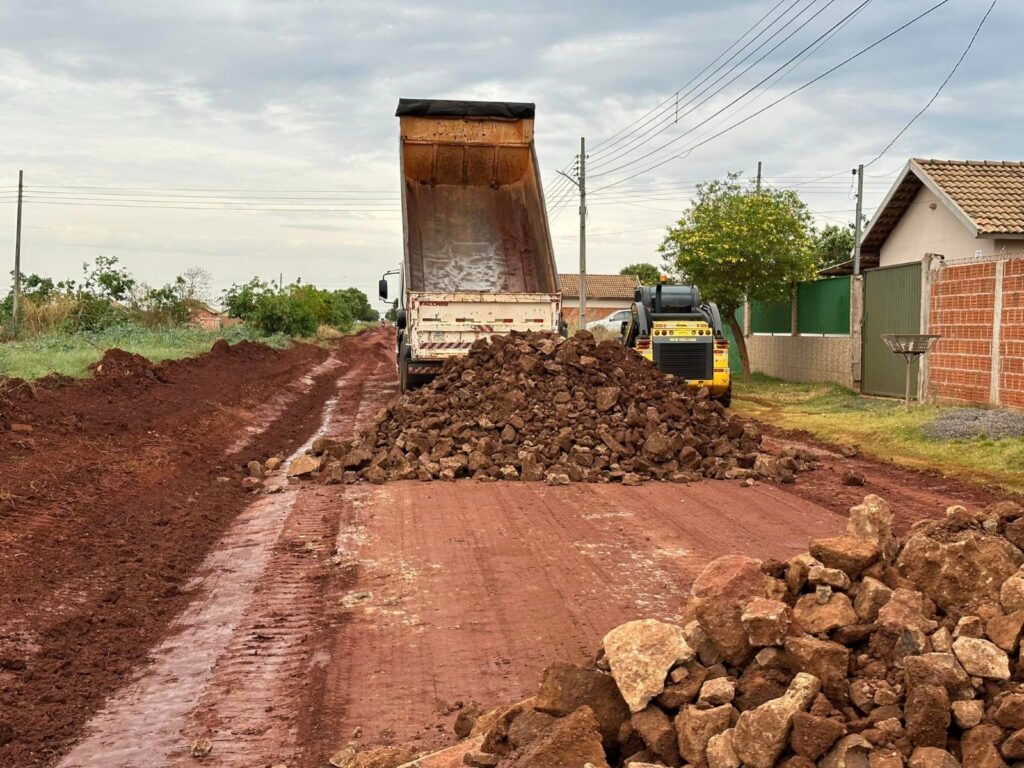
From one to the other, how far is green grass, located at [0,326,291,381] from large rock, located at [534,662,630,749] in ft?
45.6

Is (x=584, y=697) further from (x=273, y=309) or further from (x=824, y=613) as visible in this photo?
(x=273, y=309)

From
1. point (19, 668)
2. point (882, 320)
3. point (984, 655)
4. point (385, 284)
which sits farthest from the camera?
point (385, 284)

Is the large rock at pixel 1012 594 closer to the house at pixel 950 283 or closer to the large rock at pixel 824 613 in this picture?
the large rock at pixel 824 613

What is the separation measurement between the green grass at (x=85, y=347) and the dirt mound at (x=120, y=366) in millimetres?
265

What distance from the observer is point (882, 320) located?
64.3 feet

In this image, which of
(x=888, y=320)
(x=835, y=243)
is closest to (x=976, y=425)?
(x=888, y=320)

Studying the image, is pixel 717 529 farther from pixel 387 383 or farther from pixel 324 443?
pixel 387 383

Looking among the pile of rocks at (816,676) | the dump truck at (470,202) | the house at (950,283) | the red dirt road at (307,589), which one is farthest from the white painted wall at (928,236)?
the pile of rocks at (816,676)

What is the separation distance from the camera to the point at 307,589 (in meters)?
6.79

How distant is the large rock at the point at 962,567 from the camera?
4.05m

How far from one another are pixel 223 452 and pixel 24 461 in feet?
12.5

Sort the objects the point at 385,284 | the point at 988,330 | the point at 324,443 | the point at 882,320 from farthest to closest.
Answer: the point at 385,284 → the point at 882,320 → the point at 988,330 → the point at 324,443

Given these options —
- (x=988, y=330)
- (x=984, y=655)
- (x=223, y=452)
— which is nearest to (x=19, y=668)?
(x=984, y=655)

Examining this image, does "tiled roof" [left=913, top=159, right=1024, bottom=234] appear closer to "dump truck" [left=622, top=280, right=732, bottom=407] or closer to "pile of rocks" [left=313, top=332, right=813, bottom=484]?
"dump truck" [left=622, top=280, right=732, bottom=407]
